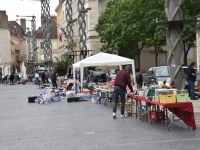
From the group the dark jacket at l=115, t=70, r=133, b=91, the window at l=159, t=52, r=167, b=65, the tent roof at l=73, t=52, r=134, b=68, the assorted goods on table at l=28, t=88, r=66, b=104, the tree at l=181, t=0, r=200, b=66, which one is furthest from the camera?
the window at l=159, t=52, r=167, b=65

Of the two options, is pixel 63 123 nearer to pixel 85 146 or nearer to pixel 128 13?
pixel 85 146

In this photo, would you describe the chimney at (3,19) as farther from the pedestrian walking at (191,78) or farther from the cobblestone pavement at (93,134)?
the cobblestone pavement at (93,134)

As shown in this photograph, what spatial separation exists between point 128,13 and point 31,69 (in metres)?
34.3

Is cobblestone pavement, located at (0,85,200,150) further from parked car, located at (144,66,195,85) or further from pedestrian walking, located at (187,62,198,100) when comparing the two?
parked car, located at (144,66,195,85)

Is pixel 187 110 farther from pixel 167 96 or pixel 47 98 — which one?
pixel 47 98

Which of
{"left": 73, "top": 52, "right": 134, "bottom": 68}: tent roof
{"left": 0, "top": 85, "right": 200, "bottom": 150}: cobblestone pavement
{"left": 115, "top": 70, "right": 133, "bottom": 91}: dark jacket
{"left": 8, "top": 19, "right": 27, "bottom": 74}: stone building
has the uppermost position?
{"left": 8, "top": 19, "right": 27, "bottom": 74}: stone building

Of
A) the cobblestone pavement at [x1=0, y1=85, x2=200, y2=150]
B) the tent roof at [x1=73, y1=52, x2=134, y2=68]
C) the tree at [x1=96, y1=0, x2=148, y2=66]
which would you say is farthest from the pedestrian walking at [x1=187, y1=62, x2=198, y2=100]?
the tree at [x1=96, y1=0, x2=148, y2=66]

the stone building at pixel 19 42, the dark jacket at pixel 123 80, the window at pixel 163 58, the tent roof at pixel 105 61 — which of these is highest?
the stone building at pixel 19 42

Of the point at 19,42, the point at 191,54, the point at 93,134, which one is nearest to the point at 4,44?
the point at 19,42

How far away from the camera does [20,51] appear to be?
15412 cm

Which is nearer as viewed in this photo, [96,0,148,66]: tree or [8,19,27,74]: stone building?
[96,0,148,66]: tree

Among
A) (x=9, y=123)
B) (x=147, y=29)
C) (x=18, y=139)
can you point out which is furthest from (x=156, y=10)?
(x=18, y=139)

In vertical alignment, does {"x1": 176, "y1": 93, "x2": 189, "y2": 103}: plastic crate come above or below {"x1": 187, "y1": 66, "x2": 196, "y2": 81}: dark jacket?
below

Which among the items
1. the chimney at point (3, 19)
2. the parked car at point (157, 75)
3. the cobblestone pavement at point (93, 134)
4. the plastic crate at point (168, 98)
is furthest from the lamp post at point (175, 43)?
the chimney at point (3, 19)
